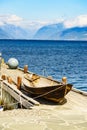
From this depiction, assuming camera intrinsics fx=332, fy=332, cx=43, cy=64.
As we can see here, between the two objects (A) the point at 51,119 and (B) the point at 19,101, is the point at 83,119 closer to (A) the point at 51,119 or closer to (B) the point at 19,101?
(A) the point at 51,119

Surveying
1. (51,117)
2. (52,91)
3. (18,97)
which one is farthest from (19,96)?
(51,117)

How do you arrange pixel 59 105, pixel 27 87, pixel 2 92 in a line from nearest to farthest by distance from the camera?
1. pixel 59 105
2. pixel 27 87
3. pixel 2 92

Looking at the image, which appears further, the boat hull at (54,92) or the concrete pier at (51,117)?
the boat hull at (54,92)

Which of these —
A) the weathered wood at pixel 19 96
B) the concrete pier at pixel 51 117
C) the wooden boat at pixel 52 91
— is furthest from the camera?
the wooden boat at pixel 52 91

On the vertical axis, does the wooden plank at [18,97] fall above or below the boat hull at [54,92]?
below

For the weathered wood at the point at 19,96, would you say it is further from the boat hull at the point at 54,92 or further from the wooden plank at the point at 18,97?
the boat hull at the point at 54,92

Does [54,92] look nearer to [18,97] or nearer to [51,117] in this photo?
[18,97]

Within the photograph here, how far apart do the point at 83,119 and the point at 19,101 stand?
5694mm

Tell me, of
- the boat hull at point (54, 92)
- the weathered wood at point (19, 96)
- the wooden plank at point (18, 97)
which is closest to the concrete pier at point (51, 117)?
the boat hull at point (54, 92)

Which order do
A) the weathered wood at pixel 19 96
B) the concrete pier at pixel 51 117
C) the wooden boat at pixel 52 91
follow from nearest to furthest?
the concrete pier at pixel 51 117, the weathered wood at pixel 19 96, the wooden boat at pixel 52 91

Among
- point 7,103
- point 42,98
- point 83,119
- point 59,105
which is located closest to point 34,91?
point 42,98

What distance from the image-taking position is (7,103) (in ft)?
77.4

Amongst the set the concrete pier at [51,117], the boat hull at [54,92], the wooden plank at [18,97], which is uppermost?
the boat hull at [54,92]

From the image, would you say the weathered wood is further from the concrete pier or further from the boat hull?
the boat hull
